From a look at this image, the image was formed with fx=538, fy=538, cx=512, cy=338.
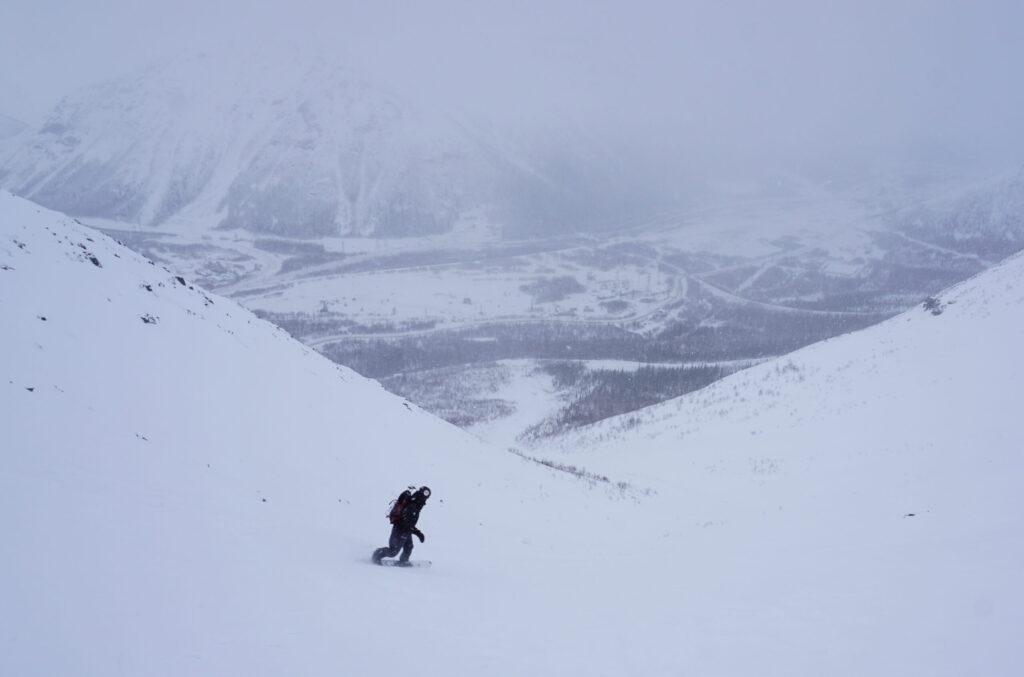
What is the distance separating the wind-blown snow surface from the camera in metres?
5.65

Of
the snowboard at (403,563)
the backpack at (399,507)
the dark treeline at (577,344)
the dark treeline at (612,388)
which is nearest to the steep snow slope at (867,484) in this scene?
the snowboard at (403,563)

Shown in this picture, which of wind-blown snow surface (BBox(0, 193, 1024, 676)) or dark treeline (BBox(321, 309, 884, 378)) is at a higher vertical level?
dark treeline (BBox(321, 309, 884, 378))

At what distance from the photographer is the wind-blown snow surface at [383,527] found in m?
5.65

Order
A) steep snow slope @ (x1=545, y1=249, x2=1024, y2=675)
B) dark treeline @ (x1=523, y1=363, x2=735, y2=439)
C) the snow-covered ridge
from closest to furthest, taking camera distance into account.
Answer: steep snow slope @ (x1=545, y1=249, x2=1024, y2=675), the snow-covered ridge, dark treeline @ (x1=523, y1=363, x2=735, y2=439)

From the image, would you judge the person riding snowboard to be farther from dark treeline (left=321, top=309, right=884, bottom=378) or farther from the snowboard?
dark treeline (left=321, top=309, right=884, bottom=378)

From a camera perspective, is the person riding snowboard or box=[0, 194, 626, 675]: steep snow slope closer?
box=[0, 194, 626, 675]: steep snow slope

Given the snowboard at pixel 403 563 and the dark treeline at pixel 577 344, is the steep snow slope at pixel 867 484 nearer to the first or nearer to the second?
the snowboard at pixel 403 563

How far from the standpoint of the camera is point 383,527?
13.4 metres

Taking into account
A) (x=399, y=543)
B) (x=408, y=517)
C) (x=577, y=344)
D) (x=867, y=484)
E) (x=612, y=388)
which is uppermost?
(x=577, y=344)

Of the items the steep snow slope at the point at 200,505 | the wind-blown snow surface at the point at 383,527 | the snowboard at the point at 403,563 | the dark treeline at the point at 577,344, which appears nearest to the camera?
the steep snow slope at the point at 200,505

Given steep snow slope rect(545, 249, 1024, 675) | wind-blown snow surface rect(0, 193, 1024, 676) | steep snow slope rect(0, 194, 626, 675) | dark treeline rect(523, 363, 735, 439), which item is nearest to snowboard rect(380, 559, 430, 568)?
steep snow slope rect(0, 194, 626, 675)

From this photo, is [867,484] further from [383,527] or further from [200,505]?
[200,505]

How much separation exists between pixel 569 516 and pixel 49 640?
58.5ft

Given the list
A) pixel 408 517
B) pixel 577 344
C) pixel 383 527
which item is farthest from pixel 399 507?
pixel 577 344
